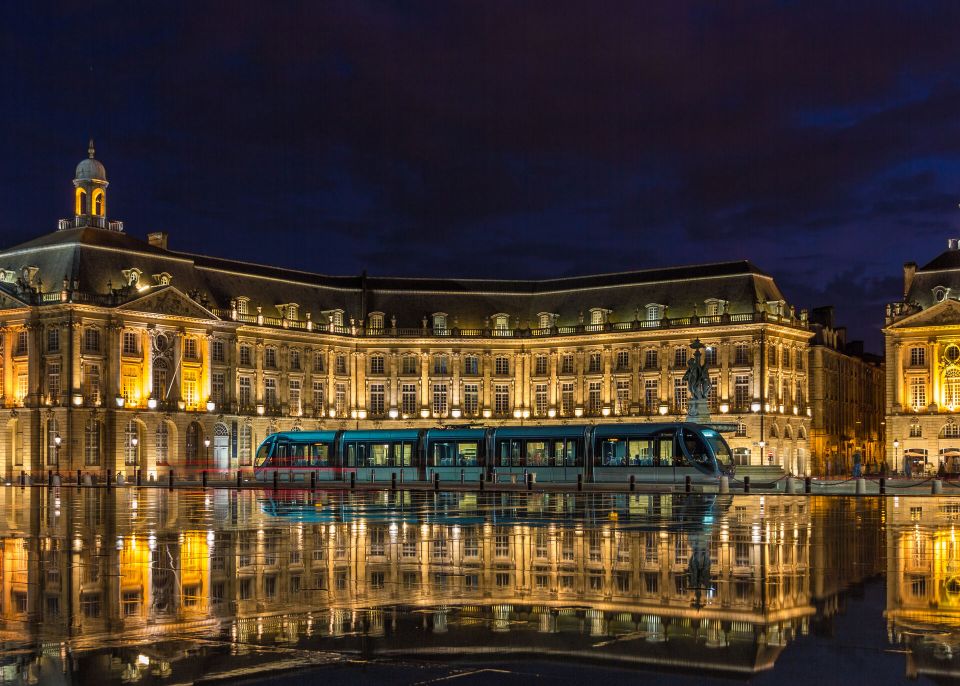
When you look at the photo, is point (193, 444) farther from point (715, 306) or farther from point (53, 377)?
point (715, 306)

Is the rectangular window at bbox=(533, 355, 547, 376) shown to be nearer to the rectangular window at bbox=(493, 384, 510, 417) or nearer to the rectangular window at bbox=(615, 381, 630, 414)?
the rectangular window at bbox=(493, 384, 510, 417)

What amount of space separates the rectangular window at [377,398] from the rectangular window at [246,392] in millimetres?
12874

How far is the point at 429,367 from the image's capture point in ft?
380

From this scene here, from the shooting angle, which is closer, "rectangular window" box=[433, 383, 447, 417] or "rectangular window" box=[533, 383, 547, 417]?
"rectangular window" box=[433, 383, 447, 417]

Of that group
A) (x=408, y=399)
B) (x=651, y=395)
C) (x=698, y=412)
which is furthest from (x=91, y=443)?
(x=651, y=395)

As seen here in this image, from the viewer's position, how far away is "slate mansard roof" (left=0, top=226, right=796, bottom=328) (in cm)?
9625

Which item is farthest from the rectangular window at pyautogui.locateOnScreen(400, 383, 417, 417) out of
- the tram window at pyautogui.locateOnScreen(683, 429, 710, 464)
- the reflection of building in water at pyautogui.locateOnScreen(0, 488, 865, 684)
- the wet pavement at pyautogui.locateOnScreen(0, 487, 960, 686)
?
the wet pavement at pyautogui.locateOnScreen(0, 487, 960, 686)

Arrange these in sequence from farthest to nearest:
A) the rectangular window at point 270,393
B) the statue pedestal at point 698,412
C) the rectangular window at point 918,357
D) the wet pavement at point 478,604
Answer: the rectangular window at point 270,393
the rectangular window at point 918,357
the statue pedestal at point 698,412
the wet pavement at point 478,604

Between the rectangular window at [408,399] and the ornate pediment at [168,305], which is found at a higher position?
the ornate pediment at [168,305]

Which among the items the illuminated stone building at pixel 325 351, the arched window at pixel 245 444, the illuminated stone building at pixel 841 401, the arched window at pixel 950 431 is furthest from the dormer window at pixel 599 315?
the arched window at pixel 245 444

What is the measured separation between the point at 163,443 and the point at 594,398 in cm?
3772

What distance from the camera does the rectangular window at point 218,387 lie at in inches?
4060

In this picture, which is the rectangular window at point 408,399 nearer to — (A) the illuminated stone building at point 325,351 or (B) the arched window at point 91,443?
(A) the illuminated stone building at point 325,351

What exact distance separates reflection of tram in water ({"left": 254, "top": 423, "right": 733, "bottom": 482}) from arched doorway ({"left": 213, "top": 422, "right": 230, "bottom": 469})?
75.4 feet
